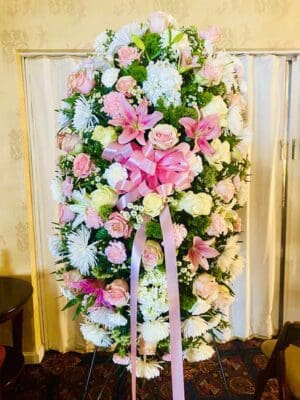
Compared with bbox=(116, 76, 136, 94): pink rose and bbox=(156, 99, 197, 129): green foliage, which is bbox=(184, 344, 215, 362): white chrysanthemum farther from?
bbox=(116, 76, 136, 94): pink rose

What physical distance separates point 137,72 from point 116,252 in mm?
504

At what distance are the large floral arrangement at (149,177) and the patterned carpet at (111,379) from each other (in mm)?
1069

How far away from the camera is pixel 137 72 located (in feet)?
3.52

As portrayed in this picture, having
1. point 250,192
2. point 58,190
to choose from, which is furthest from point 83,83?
point 250,192

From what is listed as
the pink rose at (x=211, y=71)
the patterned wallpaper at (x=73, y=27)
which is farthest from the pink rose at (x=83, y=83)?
the patterned wallpaper at (x=73, y=27)

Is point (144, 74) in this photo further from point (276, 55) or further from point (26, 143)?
point (276, 55)

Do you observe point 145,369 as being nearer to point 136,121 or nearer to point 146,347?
point 146,347

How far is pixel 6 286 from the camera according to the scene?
2.30m

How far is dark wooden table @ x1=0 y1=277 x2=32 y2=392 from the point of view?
6.76 feet

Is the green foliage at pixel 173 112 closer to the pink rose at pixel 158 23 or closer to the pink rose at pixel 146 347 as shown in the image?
the pink rose at pixel 158 23

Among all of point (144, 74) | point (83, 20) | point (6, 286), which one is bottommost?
point (6, 286)

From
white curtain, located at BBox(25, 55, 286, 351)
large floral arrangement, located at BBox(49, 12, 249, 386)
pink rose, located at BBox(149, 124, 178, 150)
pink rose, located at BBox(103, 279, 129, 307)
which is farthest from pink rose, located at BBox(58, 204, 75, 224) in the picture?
white curtain, located at BBox(25, 55, 286, 351)

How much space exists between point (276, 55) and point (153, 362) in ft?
6.61

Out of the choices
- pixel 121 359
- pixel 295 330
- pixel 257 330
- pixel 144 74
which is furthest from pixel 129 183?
pixel 257 330
